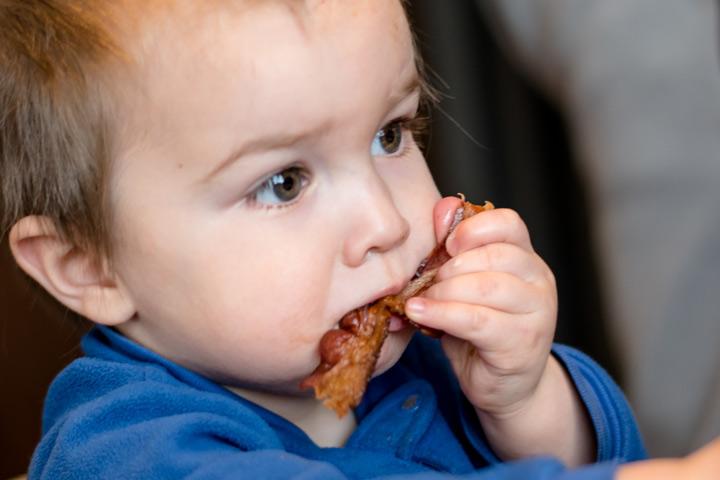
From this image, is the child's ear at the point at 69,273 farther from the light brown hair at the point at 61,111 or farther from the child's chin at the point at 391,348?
the child's chin at the point at 391,348

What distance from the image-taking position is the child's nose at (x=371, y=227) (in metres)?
0.95

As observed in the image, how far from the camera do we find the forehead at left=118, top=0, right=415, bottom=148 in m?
0.92

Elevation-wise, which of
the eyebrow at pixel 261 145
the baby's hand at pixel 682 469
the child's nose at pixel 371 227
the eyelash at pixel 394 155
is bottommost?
the baby's hand at pixel 682 469

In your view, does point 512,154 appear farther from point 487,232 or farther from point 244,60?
point 244,60

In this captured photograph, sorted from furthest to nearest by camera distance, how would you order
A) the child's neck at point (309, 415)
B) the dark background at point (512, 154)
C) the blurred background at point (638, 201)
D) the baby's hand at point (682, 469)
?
the dark background at point (512, 154), the blurred background at point (638, 201), the child's neck at point (309, 415), the baby's hand at point (682, 469)

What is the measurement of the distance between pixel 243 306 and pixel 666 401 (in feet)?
2.78

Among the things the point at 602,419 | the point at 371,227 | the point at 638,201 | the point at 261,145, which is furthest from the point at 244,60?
the point at 638,201

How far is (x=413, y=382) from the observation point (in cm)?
119

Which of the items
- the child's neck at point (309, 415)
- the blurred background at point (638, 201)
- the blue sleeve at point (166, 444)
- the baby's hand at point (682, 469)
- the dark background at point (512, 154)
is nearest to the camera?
the baby's hand at point (682, 469)

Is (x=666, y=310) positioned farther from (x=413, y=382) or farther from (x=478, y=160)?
(x=478, y=160)

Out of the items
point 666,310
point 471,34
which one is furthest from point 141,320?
point 471,34

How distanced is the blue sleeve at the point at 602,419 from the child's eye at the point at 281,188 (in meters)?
0.36

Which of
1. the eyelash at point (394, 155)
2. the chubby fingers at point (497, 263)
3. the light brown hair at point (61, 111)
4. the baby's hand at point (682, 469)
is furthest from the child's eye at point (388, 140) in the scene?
the baby's hand at point (682, 469)

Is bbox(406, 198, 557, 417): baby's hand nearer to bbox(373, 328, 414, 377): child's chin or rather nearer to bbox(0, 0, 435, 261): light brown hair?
bbox(373, 328, 414, 377): child's chin
